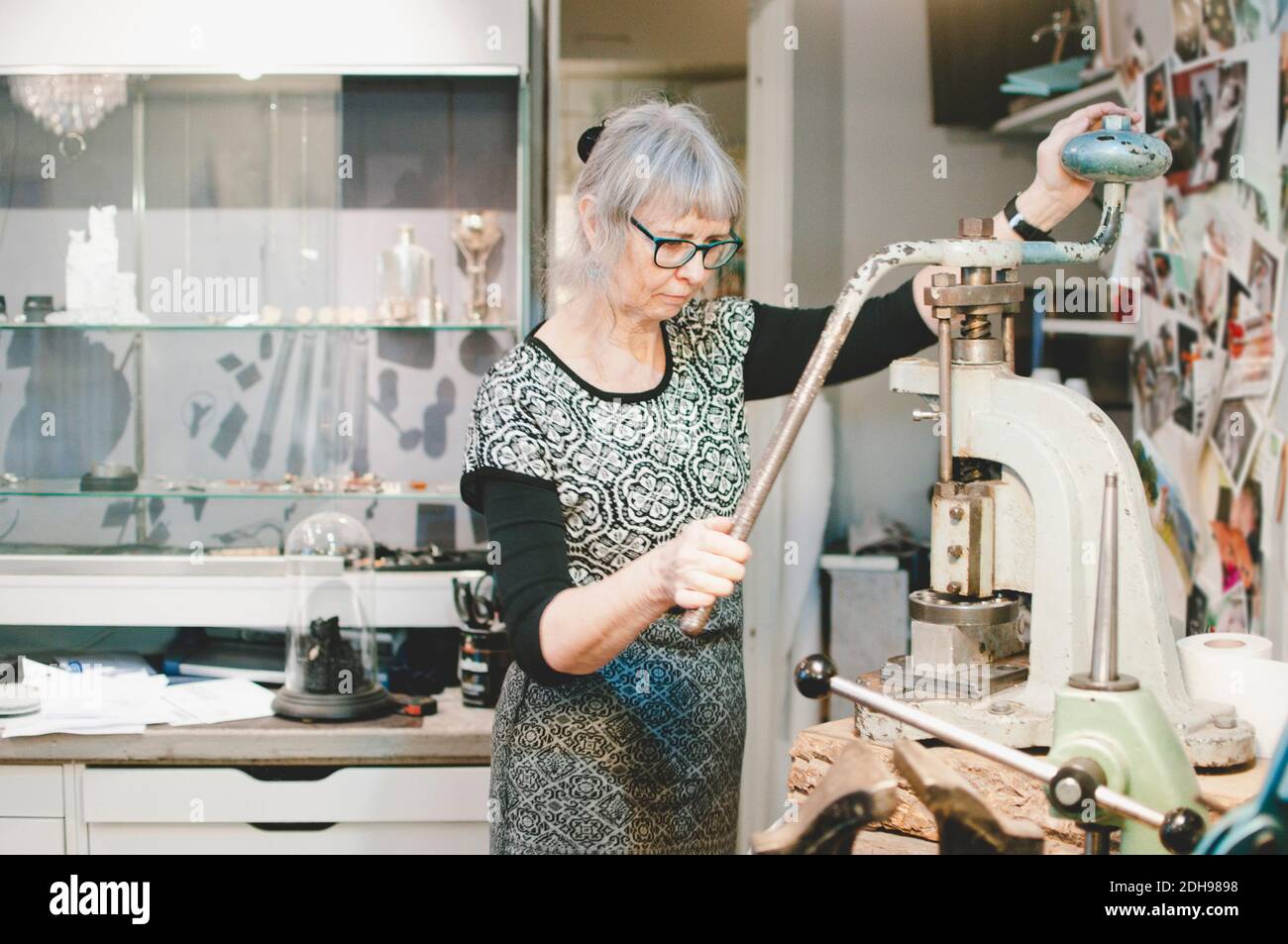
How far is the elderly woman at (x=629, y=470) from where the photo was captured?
5.01ft

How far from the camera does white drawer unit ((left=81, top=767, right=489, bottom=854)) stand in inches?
97.5

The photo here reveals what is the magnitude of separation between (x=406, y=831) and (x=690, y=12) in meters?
3.36

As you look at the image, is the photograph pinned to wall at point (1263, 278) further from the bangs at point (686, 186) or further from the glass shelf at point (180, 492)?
the glass shelf at point (180, 492)

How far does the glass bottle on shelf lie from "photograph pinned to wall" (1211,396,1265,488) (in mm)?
1685

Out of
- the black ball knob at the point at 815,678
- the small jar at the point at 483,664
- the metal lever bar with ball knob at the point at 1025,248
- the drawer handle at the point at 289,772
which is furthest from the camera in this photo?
the small jar at the point at 483,664

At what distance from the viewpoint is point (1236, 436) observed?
2107 mm

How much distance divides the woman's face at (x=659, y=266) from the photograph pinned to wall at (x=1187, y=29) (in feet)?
4.07

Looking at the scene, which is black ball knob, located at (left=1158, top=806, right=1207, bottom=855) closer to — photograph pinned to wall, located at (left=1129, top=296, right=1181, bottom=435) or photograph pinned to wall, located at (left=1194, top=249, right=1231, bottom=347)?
photograph pinned to wall, located at (left=1194, top=249, right=1231, bottom=347)

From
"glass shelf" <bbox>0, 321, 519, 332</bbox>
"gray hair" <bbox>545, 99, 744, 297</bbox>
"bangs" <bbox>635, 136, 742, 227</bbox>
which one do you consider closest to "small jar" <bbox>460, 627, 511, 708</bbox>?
"glass shelf" <bbox>0, 321, 519, 332</bbox>

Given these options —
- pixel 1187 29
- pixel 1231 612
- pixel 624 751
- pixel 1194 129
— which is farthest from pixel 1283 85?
pixel 624 751

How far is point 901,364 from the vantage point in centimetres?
136

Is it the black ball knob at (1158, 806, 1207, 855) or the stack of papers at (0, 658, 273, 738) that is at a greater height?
the black ball knob at (1158, 806, 1207, 855)

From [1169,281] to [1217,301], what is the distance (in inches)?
12.4

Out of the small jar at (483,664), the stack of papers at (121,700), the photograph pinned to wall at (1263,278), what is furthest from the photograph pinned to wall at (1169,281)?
the stack of papers at (121,700)
